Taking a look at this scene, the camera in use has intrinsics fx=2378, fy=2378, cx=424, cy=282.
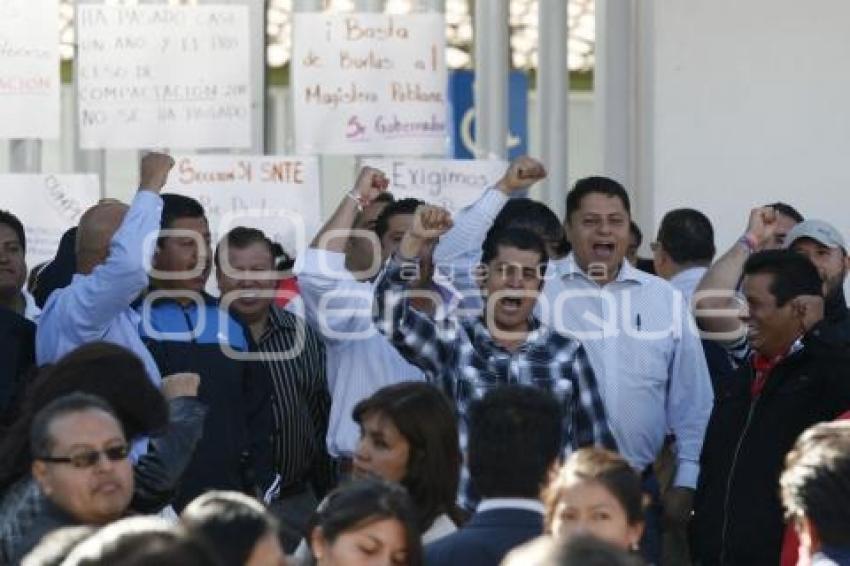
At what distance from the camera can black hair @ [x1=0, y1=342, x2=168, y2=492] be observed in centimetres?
576

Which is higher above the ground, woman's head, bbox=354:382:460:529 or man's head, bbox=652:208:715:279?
man's head, bbox=652:208:715:279

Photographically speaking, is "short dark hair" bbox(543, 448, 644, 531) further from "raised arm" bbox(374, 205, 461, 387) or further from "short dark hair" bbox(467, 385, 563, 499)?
"raised arm" bbox(374, 205, 461, 387)

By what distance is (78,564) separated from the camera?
3.05 m

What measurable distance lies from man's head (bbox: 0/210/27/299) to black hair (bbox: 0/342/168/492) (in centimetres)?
216

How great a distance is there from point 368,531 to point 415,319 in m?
2.55

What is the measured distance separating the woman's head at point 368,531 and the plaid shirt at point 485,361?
225 centimetres

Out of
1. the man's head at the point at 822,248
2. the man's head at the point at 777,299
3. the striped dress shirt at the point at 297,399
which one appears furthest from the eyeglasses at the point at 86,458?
the man's head at the point at 822,248

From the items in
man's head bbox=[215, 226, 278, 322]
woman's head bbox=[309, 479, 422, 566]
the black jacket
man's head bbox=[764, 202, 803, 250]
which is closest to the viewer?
woman's head bbox=[309, 479, 422, 566]

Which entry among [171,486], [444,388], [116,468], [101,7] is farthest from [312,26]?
[116,468]

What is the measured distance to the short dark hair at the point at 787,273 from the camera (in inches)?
294

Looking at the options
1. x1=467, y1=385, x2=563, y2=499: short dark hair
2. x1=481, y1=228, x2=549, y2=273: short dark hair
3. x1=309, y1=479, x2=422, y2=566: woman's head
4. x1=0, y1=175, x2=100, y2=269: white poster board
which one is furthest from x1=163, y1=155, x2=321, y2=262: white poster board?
x1=309, y1=479, x2=422, y2=566: woman's head

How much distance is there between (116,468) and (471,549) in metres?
0.81

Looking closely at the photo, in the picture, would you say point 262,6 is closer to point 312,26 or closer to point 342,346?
point 312,26

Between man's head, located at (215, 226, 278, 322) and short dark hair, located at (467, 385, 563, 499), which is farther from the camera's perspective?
man's head, located at (215, 226, 278, 322)
